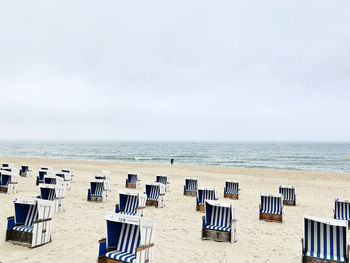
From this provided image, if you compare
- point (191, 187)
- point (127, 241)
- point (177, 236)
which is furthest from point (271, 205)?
point (127, 241)

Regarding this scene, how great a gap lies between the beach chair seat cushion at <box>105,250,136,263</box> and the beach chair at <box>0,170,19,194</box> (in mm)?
10966

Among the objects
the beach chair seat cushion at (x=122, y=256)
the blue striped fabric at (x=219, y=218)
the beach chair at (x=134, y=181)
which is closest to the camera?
the beach chair seat cushion at (x=122, y=256)

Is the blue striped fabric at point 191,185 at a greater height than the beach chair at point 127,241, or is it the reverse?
the beach chair at point 127,241

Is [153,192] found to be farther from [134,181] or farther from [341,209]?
[341,209]

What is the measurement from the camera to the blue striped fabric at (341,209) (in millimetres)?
10734

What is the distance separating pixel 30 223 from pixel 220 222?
202 inches

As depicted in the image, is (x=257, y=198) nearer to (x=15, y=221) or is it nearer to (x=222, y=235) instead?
(x=222, y=235)

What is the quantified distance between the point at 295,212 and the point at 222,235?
20.5 ft

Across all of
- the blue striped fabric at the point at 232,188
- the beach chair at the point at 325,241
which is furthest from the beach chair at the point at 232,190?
the beach chair at the point at 325,241

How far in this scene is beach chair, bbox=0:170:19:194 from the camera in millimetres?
14094

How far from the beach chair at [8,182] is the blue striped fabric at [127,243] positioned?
10914 mm

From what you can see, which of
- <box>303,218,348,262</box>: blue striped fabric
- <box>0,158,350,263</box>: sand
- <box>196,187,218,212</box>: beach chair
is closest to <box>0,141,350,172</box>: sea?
<box>196,187,218,212</box>: beach chair

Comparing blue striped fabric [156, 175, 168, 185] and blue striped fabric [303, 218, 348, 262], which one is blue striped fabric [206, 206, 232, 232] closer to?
blue striped fabric [303, 218, 348, 262]

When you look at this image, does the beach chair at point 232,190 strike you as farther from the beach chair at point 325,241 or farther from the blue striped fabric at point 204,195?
the beach chair at point 325,241
